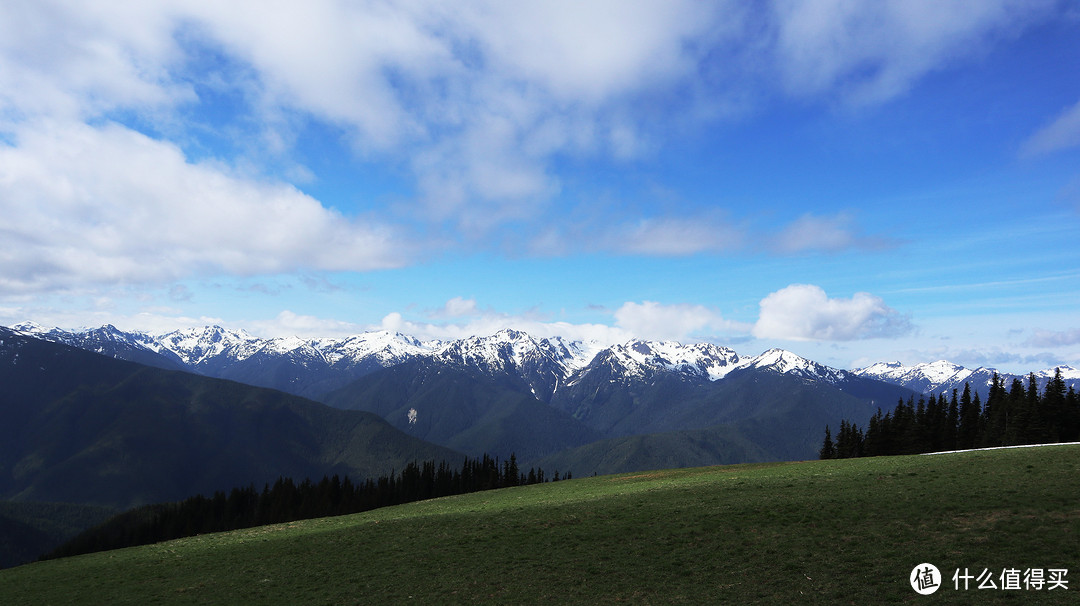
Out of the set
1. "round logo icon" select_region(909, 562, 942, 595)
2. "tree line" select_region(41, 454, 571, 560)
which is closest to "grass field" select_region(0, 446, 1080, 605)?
"round logo icon" select_region(909, 562, 942, 595)

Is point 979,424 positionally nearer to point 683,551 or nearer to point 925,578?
point 925,578

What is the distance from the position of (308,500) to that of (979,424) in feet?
501

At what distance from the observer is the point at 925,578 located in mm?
25578

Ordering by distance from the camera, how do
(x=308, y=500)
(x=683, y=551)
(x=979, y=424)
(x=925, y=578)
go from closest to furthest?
(x=925, y=578) < (x=683, y=551) < (x=979, y=424) < (x=308, y=500)

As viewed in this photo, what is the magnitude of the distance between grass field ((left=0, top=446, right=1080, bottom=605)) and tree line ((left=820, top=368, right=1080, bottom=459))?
45573 millimetres

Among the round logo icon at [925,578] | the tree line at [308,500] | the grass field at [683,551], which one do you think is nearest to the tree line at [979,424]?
the grass field at [683,551]

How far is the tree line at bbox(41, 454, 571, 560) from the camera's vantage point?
481 feet

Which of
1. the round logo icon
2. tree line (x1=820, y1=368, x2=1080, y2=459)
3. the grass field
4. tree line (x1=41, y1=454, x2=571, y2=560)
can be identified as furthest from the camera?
tree line (x1=41, y1=454, x2=571, y2=560)

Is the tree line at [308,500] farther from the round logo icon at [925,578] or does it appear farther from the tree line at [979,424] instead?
the round logo icon at [925,578]

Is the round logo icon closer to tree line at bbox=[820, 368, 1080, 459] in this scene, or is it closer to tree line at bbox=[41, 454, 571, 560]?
tree line at bbox=[820, 368, 1080, 459]

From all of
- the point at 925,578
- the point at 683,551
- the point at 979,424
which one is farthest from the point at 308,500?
the point at 979,424

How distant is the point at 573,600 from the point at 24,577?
5292cm

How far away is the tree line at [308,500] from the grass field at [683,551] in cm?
9786

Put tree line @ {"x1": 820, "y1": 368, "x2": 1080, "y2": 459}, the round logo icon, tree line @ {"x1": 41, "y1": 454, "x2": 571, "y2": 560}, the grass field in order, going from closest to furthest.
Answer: the round logo icon < the grass field < tree line @ {"x1": 820, "y1": 368, "x2": 1080, "y2": 459} < tree line @ {"x1": 41, "y1": 454, "x2": 571, "y2": 560}
